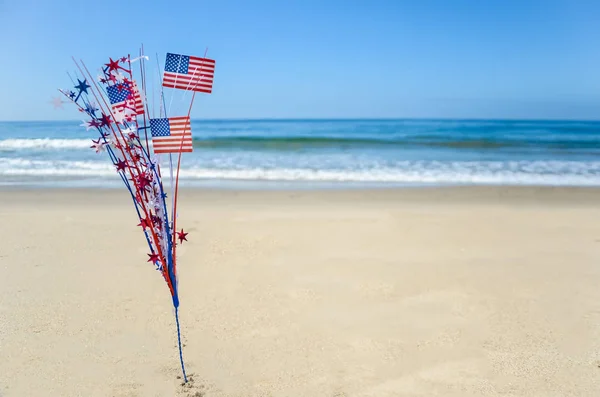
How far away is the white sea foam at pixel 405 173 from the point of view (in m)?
11.0

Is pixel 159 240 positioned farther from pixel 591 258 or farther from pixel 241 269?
Answer: pixel 591 258

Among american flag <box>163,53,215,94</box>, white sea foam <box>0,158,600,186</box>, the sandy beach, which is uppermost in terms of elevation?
american flag <box>163,53,215,94</box>

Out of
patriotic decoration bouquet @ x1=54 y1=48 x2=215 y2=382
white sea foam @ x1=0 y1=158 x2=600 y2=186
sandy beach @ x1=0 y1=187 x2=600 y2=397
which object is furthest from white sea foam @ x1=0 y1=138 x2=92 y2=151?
patriotic decoration bouquet @ x1=54 y1=48 x2=215 y2=382

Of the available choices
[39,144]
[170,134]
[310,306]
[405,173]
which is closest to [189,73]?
[170,134]

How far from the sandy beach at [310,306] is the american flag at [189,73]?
179cm

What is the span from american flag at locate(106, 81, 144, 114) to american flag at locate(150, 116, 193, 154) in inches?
4.4

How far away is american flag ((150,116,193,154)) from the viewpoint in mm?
2559

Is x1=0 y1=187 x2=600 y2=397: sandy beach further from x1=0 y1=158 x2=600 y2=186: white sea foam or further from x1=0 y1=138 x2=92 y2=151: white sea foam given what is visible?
x1=0 y1=138 x2=92 y2=151: white sea foam

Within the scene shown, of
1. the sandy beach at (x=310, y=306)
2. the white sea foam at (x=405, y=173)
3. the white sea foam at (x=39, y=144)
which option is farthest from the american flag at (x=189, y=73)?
the white sea foam at (x=39, y=144)

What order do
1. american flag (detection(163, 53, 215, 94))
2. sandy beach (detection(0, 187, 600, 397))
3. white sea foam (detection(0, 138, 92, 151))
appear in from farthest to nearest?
white sea foam (detection(0, 138, 92, 151)) → sandy beach (detection(0, 187, 600, 397)) → american flag (detection(163, 53, 215, 94))

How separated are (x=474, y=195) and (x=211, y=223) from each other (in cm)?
493

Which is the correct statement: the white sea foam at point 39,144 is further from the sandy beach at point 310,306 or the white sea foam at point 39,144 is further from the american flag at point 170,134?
the american flag at point 170,134

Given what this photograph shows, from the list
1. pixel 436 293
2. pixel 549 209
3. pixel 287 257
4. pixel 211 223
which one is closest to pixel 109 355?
pixel 287 257

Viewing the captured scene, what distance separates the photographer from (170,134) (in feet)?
8.46
